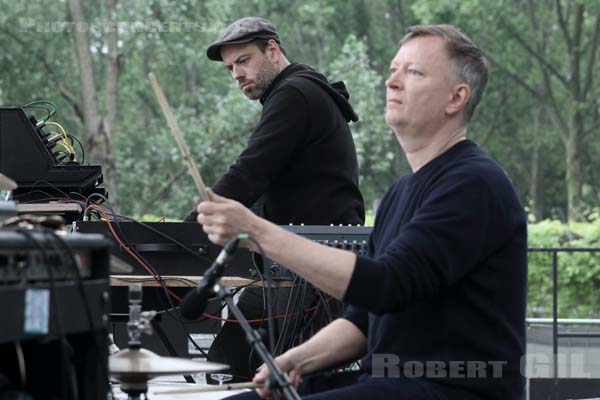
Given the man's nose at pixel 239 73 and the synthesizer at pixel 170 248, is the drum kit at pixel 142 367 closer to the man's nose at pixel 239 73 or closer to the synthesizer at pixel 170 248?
the synthesizer at pixel 170 248

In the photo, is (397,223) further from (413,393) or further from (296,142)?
(296,142)

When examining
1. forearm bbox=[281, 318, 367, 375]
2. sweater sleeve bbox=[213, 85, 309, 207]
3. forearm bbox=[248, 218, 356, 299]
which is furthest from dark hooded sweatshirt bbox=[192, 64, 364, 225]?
forearm bbox=[248, 218, 356, 299]

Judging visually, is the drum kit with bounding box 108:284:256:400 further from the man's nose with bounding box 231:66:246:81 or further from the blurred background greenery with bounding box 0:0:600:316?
the blurred background greenery with bounding box 0:0:600:316

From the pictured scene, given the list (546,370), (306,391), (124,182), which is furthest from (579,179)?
(306,391)

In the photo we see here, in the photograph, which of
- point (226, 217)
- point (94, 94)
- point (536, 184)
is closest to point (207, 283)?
point (226, 217)

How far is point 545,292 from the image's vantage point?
12.4 metres

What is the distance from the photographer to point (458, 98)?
9.60 feet

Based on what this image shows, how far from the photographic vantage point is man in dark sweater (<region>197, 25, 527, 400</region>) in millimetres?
2617

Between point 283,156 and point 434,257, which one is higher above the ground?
point 283,156

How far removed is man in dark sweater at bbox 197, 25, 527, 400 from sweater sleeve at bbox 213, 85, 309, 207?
1368 millimetres

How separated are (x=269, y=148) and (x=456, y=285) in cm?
176

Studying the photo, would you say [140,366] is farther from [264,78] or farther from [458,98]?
[264,78]

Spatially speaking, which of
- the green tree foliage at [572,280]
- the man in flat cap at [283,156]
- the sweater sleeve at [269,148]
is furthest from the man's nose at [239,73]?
the green tree foliage at [572,280]

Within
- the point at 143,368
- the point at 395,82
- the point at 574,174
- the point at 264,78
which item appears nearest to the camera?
the point at 143,368
